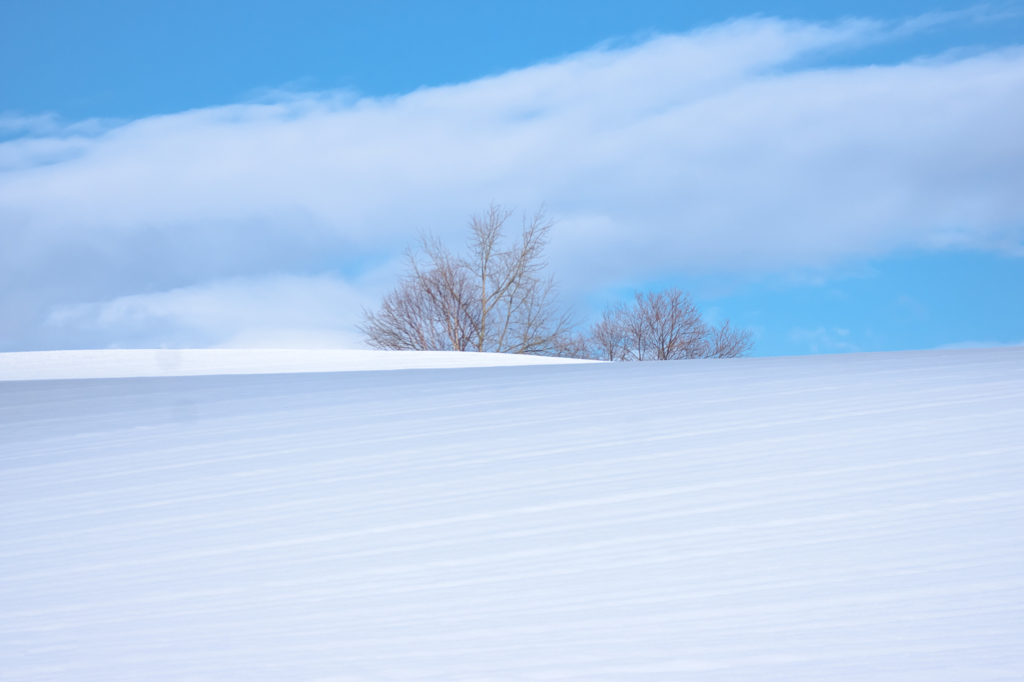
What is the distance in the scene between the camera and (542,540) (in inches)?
68.4

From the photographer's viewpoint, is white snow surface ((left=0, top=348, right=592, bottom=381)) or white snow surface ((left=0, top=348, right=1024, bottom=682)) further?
white snow surface ((left=0, top=348, right=592, bottom=381))

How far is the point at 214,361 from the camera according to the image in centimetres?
620

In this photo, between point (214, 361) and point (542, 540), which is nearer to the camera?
point (542, 540)

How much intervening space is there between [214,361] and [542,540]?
4984 mm

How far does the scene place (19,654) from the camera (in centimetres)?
153

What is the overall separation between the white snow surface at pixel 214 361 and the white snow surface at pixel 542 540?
274 centimetres

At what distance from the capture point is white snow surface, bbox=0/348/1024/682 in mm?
1371

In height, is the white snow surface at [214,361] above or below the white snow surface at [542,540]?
above

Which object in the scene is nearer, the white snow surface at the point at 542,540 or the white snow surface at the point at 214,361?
the white snow surface at the point at 542,540

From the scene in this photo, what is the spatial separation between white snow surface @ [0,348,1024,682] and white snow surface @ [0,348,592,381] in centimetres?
274

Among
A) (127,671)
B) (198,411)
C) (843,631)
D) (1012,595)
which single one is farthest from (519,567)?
(198,411)

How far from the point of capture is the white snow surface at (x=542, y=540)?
137 centimetres

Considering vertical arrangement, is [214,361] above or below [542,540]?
above

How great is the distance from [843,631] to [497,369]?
9.00ft
